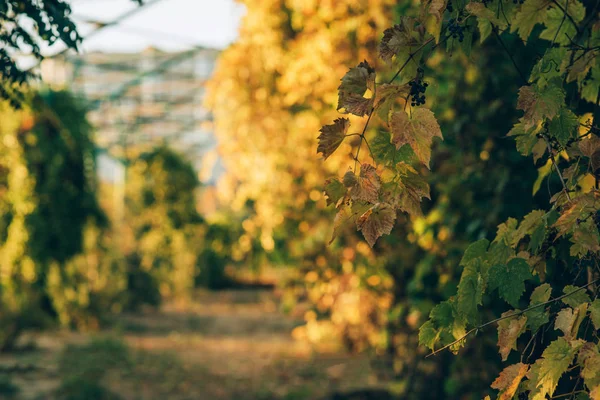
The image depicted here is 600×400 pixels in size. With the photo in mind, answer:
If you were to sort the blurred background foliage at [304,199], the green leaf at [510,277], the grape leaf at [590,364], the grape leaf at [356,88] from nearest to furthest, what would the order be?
the grape leaf at [590,364]
the grape leaf at [356,88]
the green leaf at [510,277]
the blurred background foliage at [304,199]

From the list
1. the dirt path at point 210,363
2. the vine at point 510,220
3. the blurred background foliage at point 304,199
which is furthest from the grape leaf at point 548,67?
the dirt path at point 210,363

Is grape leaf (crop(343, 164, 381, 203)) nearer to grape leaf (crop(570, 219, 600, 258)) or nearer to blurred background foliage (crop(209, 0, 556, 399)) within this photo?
grape leaf (crop(570, 219, 600, 258))

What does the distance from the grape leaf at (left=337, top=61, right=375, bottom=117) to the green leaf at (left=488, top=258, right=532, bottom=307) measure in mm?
427

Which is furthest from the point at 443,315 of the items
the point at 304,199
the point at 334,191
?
the point at 304,199

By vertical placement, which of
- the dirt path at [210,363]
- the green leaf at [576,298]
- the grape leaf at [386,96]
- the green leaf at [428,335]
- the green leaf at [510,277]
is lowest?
the dirt path at [210,363]

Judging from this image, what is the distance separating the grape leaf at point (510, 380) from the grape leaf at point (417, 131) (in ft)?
1.47

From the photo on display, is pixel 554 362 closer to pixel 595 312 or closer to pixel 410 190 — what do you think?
pixel 595 312

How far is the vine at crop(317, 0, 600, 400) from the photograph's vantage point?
1.23 m

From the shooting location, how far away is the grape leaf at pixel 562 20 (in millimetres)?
1447

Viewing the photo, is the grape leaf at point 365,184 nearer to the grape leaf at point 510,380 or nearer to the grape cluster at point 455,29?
the grape cluster at point 455,29

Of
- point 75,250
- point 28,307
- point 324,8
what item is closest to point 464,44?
point 324,8

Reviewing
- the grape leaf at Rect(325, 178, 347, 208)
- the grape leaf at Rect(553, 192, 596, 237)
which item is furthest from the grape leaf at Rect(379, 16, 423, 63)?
the grape leaf at Rect(553, 192, 596, 237)

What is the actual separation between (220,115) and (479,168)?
5.29 metres

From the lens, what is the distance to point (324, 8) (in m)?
5.50
